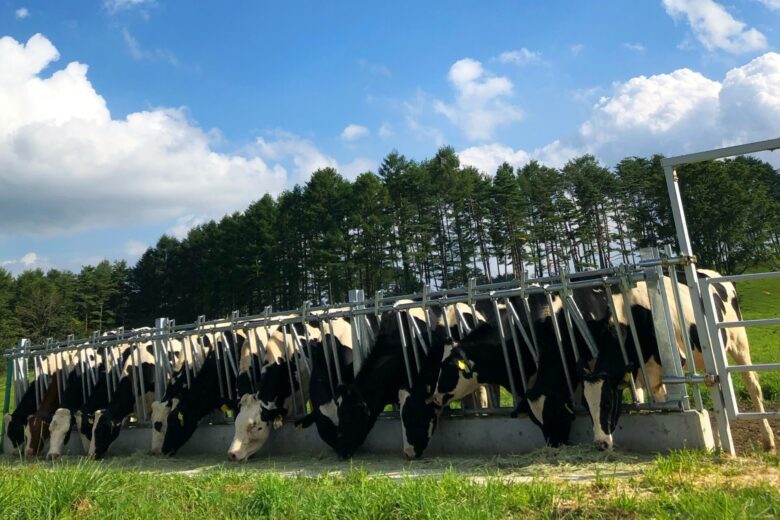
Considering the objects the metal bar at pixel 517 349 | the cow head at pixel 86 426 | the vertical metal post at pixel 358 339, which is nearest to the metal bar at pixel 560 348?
the metal bar at pixel 517 349

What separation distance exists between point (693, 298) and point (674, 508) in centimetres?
292

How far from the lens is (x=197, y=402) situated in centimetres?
1103

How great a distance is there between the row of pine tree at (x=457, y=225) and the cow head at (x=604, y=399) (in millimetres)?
37394

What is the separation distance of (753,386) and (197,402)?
882cm

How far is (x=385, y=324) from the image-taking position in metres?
9.82

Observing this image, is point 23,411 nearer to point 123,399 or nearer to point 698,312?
point 123,399

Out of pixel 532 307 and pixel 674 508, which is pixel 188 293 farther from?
pixel 674 508

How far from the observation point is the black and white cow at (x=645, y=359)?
670 cm

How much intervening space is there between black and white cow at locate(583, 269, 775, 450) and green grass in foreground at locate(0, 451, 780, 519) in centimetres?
94

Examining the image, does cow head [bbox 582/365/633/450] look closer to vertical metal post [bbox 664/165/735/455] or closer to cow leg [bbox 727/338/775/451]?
vertical metal post [bbox 664/165/735/455]

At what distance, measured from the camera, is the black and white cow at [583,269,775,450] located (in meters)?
6.70

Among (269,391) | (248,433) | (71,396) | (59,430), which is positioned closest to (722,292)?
(269,391)

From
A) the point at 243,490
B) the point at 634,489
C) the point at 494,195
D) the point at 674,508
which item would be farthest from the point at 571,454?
the point at 494,195

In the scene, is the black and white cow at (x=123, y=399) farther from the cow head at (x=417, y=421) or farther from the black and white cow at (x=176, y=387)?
the cow head at (x=417, y=421)
